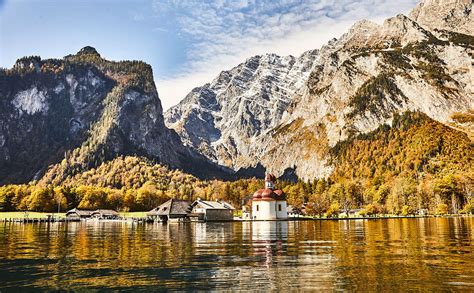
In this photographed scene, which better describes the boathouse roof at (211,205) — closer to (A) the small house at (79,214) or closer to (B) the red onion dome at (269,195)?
(B) the red onion dome at (269,195)

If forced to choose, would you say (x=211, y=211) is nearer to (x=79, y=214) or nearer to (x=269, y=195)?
(x=269, y=195)

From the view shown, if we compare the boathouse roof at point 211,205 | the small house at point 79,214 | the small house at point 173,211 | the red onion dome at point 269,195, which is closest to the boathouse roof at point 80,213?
the small house at point 79,214

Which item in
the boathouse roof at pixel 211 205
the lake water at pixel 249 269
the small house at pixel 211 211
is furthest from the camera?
the boathouse roof at pixel 211 205

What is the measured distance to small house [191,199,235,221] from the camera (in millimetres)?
151625

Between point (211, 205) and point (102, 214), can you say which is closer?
point (211, 205)

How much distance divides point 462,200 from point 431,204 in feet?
42.8

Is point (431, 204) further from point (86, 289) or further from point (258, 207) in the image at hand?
point (86, 289)

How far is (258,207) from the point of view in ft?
508

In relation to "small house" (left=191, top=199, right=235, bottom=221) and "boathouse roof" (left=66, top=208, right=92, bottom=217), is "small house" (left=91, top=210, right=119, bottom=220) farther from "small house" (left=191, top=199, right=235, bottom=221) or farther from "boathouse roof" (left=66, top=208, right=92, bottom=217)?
"small house" (left=191, top=199, right=235, bottom=221)

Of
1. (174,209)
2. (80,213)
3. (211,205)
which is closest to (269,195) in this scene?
(211,205)

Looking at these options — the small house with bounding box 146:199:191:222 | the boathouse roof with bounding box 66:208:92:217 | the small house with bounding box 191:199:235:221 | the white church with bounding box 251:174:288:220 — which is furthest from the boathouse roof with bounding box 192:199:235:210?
the boathouse roof with bounding box 66:208:92:217

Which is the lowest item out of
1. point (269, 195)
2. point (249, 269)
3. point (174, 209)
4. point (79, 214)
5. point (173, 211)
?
point (249, 269)

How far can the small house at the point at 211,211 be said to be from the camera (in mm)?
151625

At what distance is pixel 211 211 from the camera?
153 meters
